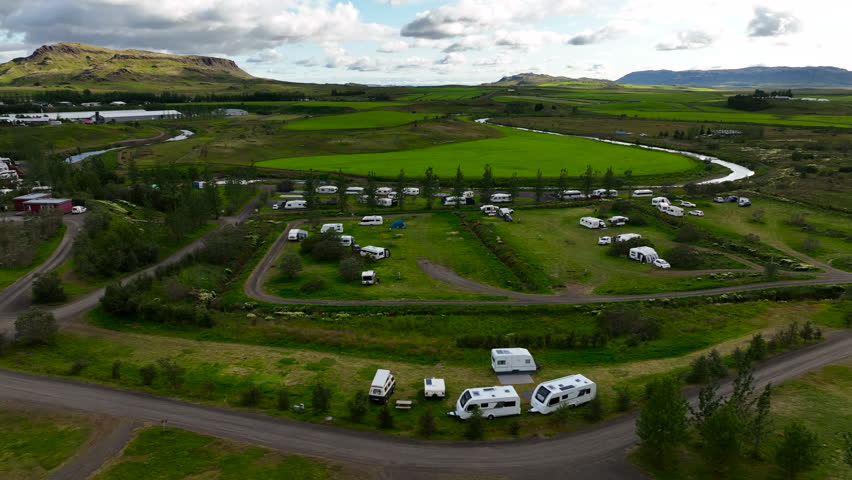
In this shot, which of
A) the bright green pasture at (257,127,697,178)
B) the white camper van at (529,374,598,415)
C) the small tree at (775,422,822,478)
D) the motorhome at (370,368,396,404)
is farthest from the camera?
the bright green pasture at (257,127,697,178)

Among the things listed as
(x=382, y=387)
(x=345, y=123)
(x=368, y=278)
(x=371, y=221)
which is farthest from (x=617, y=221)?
(x=345, y=123)

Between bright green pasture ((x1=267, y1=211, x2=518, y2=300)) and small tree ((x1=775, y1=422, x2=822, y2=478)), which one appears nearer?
small tree ((x1=775, y1=422, x2=822, y2=478))

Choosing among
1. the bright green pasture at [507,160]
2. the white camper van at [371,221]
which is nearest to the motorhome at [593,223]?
the white camper van at [371,221]

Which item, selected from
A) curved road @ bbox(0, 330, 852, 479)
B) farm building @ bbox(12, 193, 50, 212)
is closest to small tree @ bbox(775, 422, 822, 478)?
curved road @ bbox(0, 330, 852, 479)

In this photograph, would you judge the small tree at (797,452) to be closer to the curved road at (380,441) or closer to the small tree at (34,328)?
the curved road at (380,441)

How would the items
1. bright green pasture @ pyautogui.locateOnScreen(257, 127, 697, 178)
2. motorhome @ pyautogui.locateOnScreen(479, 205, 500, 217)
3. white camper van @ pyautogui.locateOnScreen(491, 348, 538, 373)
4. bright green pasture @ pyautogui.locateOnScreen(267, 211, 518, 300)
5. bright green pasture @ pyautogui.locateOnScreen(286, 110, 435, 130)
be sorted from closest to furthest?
white camper van @ pyautogui.locateOnScreen(491, 348, 538, 373)
bright green pasture @ pyautogui.locateOnScreen(267, 211, 518, 300)
motorhome @ pyautogui.locateOnScreen(479, 205, 500, 217)
bright green pasture @ pyautogui.locateOnScreen(257, 127, 697, 178)
bright green pasture @ pyautogui.locateOnScreen(286, 110, 435, 130)

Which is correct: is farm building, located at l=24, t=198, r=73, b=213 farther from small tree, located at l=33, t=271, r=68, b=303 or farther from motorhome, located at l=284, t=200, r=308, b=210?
small tree, located at l=33, t=271, r=68, b=303
